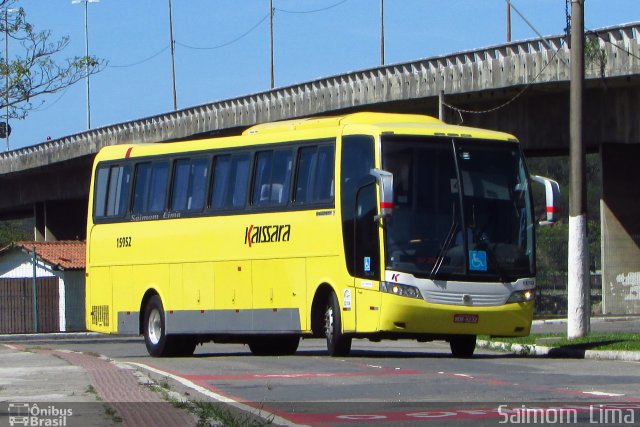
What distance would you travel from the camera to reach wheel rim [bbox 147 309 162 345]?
27.4 metres

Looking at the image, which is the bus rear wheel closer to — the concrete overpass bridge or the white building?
the concrete overpass bridge

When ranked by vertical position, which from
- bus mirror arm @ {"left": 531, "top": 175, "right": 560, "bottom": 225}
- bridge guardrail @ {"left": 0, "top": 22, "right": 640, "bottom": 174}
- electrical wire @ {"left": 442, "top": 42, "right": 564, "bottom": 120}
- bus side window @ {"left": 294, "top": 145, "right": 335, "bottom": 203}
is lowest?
bus mirror arm @ {"left": 531, "top": 175, "right": 560, "bottom": 225}

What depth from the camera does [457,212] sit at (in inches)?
903

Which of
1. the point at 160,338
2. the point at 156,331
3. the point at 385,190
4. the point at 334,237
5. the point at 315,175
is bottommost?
the point at 160,338

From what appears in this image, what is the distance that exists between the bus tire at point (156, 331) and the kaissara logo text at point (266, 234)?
8.82 feet

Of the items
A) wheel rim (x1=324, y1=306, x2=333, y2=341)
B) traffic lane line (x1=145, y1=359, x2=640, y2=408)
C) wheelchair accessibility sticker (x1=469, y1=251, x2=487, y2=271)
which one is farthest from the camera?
wheel rim (x1=324, y1=306, x2=333, y2=341)

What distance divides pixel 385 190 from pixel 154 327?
7209 mm

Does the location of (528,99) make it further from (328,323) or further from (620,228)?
(328,323)

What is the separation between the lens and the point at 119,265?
28719 millimetres

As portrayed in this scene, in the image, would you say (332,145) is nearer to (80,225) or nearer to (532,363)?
(532,363)

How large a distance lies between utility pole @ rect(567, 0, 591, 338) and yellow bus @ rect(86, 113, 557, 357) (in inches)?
109

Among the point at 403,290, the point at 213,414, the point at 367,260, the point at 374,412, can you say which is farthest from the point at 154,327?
the point at 213,414

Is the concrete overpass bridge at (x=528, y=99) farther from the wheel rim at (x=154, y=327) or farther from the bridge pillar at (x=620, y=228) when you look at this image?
the wheel rim at (x=154, y=327)

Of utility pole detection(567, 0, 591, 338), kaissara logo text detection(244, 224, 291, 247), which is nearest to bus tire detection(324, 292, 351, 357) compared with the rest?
kaissara logo text detection(244, 224, 291, 247)
